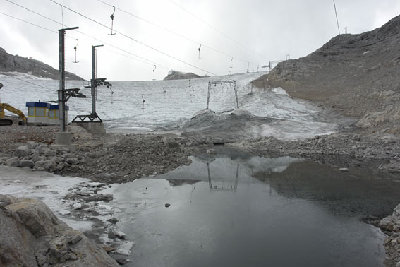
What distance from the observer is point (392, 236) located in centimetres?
791

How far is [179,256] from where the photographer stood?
22.9ft

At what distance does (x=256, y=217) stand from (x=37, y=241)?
589 centimetres

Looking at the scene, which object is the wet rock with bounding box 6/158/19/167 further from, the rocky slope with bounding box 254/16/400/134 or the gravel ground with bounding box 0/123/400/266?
the rocky slope with bounding box 254/16/400/134

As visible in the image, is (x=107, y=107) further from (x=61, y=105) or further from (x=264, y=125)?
(x=61, y=105)

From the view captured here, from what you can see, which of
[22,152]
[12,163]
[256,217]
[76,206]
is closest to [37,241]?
[76,206]

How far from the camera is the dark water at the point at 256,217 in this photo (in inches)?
279

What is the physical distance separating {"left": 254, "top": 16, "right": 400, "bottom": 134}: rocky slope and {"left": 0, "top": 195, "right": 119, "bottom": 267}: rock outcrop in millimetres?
25894

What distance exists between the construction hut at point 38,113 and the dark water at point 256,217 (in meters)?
19.5

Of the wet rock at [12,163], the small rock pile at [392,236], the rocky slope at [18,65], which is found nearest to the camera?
the small rock pile at [392,236]

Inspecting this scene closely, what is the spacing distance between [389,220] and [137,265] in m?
6.38

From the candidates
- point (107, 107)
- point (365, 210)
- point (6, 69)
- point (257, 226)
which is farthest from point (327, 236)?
point (6, 69)

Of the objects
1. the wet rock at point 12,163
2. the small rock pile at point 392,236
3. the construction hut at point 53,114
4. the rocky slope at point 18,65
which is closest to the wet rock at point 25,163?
the wet rock at point 12,163

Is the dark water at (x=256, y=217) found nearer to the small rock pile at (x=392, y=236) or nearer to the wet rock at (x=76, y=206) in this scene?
the small rock pile at (x=392, y=236)

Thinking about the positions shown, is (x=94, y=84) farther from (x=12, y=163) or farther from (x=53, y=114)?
(x=12, y=163)
